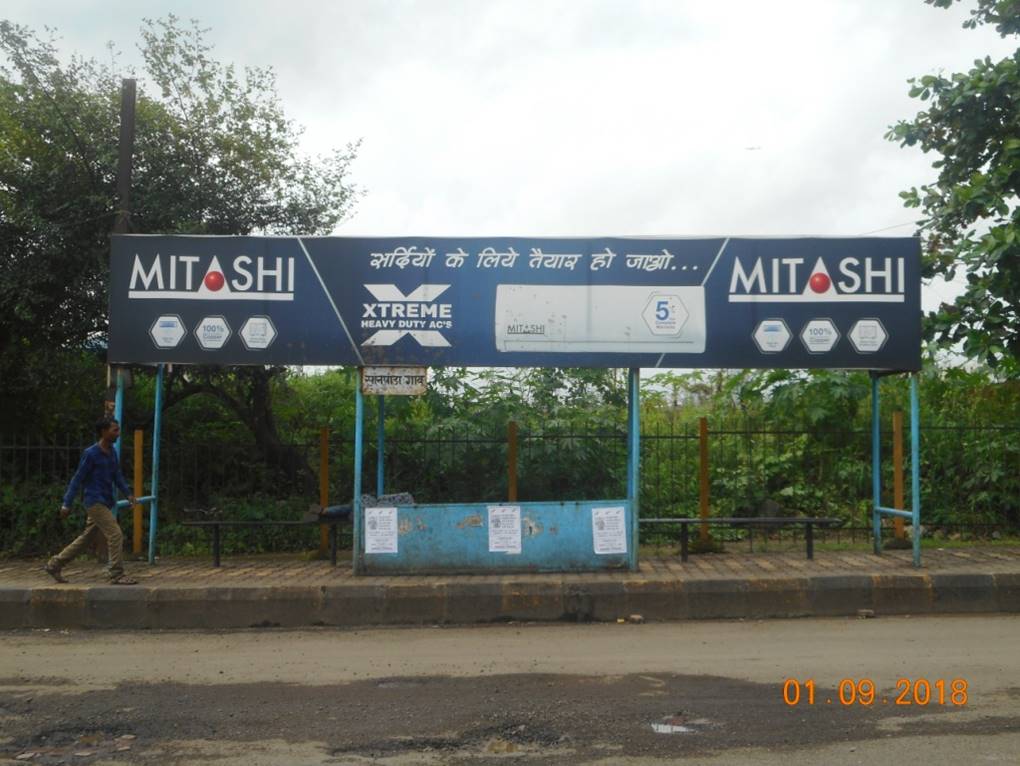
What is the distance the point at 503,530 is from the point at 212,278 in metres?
3.81

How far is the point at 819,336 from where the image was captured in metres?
10.2

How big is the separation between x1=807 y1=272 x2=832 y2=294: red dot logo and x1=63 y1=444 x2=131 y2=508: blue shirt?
6.94 metres

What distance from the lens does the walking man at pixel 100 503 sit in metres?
9.65

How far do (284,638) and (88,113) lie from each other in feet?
25.3

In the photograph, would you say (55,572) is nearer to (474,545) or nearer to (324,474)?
(324,474)

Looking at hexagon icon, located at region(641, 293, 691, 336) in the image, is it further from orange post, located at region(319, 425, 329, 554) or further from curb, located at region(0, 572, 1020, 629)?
orange post, located at region(319, 425, 329, 554)

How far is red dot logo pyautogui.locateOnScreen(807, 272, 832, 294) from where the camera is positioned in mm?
10195

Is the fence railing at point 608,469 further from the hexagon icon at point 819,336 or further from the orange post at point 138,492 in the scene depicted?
the hexagon icon at point 819,336

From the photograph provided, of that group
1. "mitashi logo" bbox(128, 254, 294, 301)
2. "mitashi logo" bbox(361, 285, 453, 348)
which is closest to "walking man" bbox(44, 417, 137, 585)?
"mitashi logo" bbox(128, 254, 294, 301)

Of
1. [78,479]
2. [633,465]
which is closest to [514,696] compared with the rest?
[633,465]

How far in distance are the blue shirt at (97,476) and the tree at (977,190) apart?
28.2ft

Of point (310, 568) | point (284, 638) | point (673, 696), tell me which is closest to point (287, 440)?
point (310, 568)

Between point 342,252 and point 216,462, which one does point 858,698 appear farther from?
point 216,462
